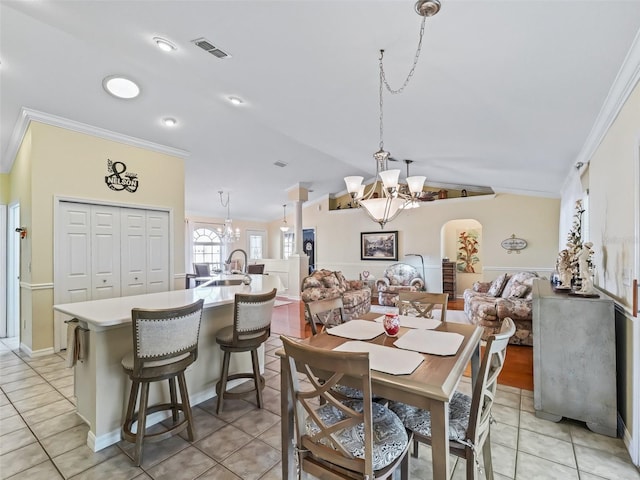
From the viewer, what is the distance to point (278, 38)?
222 cm

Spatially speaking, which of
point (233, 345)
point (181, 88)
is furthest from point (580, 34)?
point (181, 88)

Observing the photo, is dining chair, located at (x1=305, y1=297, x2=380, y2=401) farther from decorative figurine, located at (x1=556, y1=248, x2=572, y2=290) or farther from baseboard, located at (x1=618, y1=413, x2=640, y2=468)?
decorative figurine, located at (x1=556, y1=248, x2=572, y2=290)

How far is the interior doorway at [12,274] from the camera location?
15.4 ft

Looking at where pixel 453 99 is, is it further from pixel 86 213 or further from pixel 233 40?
pixel 86 213

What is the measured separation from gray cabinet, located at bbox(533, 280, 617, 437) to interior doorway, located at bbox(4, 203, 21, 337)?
22.1 ft

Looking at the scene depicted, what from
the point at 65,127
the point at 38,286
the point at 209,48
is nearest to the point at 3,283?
the point at 38,286

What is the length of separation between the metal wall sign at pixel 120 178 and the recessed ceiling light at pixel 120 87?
3.55 feet

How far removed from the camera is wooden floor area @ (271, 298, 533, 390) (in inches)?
124

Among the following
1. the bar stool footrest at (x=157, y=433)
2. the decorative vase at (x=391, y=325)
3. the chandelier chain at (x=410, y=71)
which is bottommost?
the bar stool footrest at (x=157, y=433)

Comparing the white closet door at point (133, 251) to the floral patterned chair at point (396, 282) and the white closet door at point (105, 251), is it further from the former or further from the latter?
the floral patterned chair at point (396, 282)

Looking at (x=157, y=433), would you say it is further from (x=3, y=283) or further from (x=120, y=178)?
(x=3, y=283)

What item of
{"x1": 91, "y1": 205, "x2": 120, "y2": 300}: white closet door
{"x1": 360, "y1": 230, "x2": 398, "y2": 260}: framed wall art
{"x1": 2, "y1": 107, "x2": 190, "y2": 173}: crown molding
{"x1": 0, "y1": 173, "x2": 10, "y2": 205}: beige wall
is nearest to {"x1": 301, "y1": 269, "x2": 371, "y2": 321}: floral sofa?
{"x1": 360, "y1": 230, "x2": 398, "y2": 260}: framed wall art

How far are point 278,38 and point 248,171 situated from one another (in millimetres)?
4740

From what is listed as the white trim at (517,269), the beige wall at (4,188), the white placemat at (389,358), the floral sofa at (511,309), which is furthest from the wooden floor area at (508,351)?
the beige wall at (4,188)
